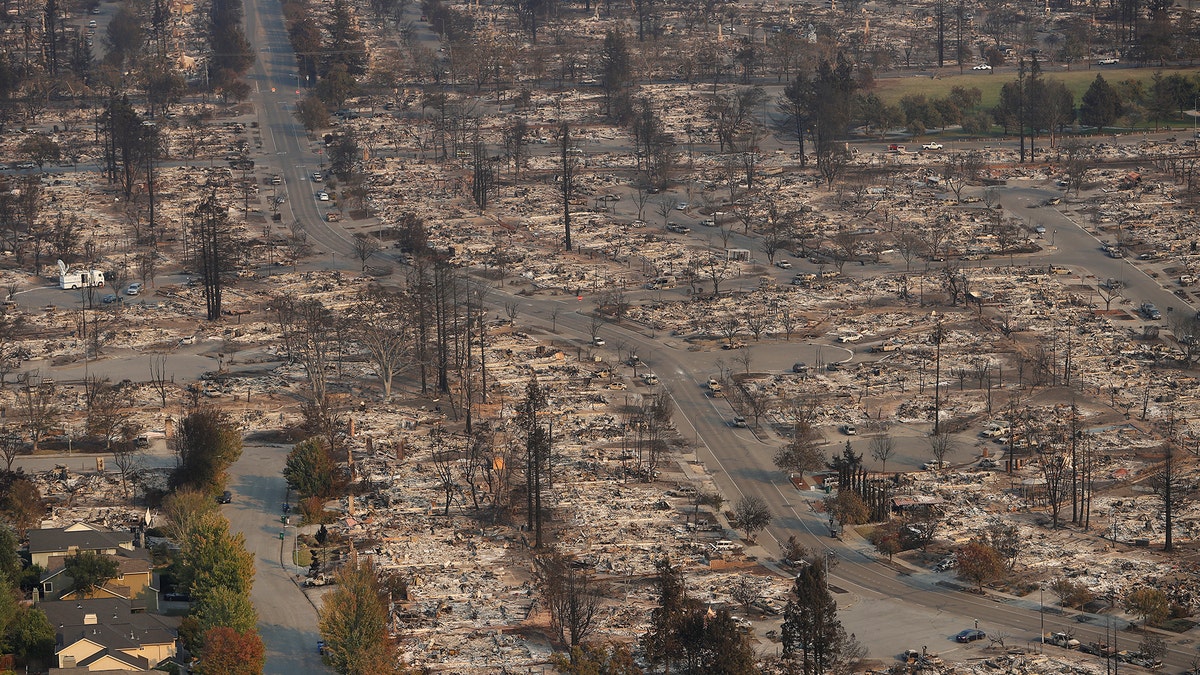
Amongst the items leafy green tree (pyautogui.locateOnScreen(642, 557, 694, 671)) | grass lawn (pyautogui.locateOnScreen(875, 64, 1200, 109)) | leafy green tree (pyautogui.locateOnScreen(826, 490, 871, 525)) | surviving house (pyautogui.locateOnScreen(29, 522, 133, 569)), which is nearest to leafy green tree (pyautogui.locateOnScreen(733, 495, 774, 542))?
leafy green tree (pyautogui.locateOnScreen(826, 490, 871, 525))

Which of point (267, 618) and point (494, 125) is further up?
point (494, 125)

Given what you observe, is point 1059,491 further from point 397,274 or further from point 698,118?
point 698,118

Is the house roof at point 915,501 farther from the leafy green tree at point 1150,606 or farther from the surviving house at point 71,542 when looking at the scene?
the surviving house at point 71,542

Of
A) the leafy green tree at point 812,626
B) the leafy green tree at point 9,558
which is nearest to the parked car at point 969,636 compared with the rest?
the leafy green tree at point 812,626

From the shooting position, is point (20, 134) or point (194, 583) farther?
point (20, 134)

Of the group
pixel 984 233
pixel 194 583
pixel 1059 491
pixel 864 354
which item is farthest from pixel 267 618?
pixel 984 233

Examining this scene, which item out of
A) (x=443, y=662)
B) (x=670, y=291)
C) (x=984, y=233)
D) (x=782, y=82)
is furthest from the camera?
(x=782, y=82)

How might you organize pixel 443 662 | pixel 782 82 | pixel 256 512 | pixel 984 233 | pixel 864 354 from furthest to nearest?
1. pixel 782 82
2. pixel 984 233
3. pixel 864 354
4. pixel 256 512
5. pixel 443 662
